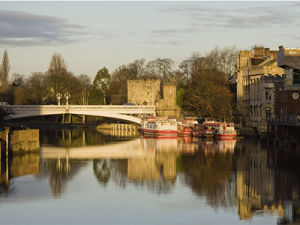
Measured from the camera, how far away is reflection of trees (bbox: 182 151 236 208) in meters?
25.6

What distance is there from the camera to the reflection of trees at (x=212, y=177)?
2559cm

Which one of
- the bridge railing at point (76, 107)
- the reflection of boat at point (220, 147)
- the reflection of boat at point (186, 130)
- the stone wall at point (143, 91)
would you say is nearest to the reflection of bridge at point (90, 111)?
the bridge railing at point (76, 107)

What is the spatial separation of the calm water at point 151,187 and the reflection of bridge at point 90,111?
106 ft

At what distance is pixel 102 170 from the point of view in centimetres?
3472

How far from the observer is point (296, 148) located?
151 feet

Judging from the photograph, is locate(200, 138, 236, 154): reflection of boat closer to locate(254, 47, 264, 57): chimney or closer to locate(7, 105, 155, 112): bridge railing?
locate(254, 47, 264, 57): chimney

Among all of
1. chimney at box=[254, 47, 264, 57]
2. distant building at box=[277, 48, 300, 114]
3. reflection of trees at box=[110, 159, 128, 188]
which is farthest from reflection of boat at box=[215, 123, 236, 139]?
reflection of trees at box=[110, 159, 128, 188]

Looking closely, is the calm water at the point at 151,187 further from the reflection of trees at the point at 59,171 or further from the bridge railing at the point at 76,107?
the bridge railing at the point at 76,107

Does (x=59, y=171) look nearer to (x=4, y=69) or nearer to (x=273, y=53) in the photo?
(x=273, y=53)

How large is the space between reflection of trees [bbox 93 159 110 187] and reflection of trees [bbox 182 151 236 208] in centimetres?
479

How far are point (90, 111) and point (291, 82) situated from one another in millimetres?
36895

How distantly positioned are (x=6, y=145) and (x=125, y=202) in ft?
53.4

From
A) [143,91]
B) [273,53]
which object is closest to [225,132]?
[273,53]

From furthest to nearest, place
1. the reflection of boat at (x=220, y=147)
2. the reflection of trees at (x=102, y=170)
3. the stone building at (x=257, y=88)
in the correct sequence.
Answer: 1. the stone building at (x=257, y=88)
2. the reflection of boat at (x=220, y=147)
3. the reflection of trees at (x=102, y=170)
